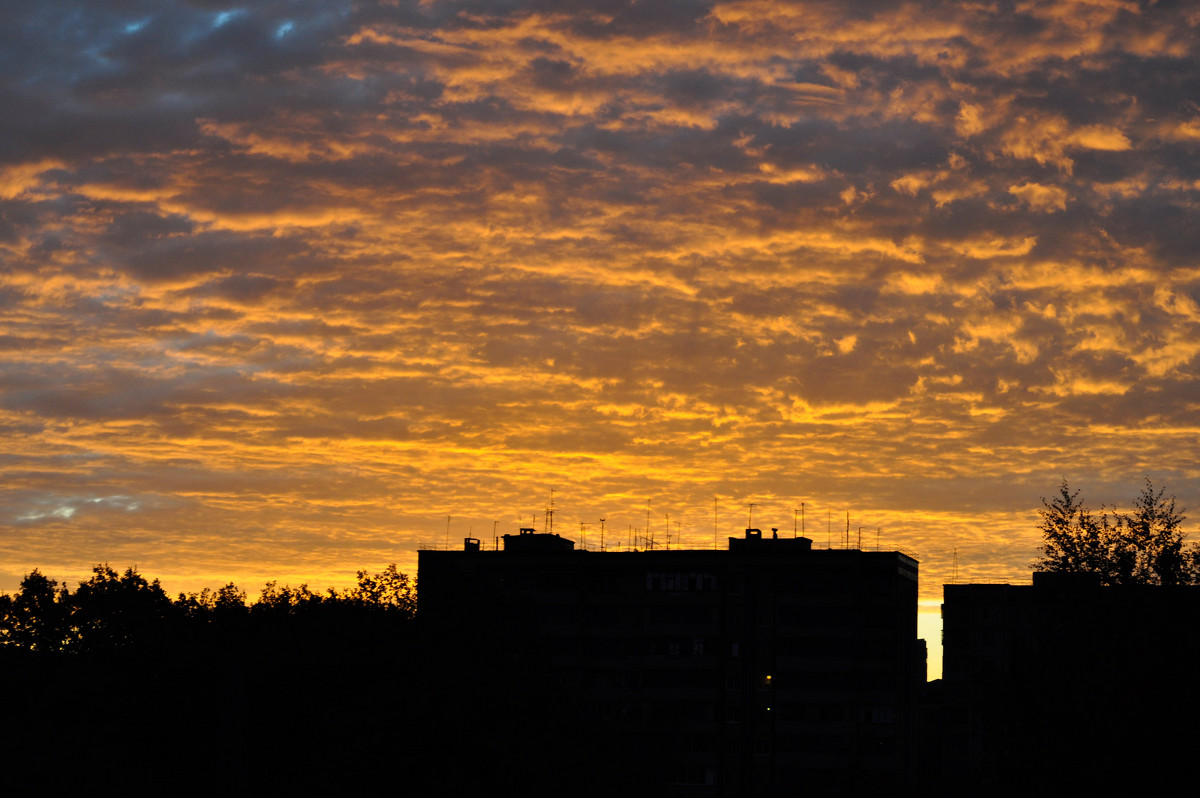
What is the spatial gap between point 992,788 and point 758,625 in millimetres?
102545

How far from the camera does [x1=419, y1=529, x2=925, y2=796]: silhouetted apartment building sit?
142 metres

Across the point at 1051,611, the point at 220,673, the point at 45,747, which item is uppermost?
the point at 1051,611

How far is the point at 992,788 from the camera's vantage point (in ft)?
149

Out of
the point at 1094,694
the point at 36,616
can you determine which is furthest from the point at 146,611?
the point at 1094,694

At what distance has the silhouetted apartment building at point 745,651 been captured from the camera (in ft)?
464

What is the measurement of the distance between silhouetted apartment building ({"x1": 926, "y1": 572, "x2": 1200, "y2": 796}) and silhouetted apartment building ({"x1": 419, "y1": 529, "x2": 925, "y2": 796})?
92.2 metres

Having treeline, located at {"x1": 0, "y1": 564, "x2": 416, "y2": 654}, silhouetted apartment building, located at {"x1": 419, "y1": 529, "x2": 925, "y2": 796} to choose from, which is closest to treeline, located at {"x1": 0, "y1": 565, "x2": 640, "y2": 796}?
treeline, located at {"x1": 0, "y1": 564, "x2": 416, "y2": 654}

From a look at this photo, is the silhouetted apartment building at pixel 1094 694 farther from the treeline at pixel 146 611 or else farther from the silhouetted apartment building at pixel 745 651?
the silhouetted apartment building at pixel 745 651

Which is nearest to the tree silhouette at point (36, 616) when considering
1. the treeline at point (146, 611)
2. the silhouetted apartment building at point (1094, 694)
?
the treeline at point (146, 611)

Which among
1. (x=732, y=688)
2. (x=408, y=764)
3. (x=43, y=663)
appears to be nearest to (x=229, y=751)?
(x=408, y=764)

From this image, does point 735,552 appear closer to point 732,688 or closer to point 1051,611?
point 732,688

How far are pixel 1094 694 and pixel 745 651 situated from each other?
357 feet

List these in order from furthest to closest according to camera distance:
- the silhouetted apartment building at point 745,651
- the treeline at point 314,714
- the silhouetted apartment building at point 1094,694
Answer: the silhouetted apartment building at point 745,651
the treeline at point 314,714
the silhouetted apartment building at point 1094,694

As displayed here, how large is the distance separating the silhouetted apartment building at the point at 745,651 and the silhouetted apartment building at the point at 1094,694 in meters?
92.2
